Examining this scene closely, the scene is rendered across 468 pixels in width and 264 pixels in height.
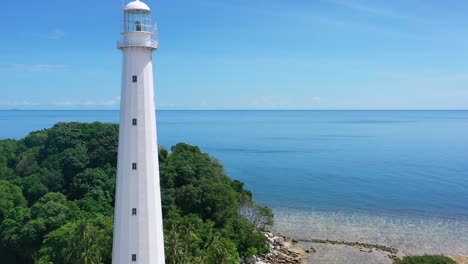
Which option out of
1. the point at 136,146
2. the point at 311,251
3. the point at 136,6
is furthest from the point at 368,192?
the point at 136,6

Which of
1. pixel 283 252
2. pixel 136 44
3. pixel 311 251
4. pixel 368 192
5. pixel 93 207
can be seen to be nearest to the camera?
pixel 136 44

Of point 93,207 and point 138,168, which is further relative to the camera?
point 93,207

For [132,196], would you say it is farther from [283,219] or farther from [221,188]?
[283,219]

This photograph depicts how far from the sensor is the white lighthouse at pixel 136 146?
674 inches

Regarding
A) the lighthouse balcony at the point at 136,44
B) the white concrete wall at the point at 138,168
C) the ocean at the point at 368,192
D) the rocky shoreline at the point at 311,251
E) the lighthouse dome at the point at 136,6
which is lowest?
the rocky shoreline at the point at 311,251

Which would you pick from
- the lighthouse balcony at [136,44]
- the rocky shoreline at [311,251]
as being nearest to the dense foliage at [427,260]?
the rocky shoreline at [311,251]

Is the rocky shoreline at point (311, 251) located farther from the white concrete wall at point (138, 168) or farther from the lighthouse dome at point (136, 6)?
the lighthouse dome at point (136, 6)

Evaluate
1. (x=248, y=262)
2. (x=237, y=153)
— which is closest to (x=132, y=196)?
(x=248, y=262)

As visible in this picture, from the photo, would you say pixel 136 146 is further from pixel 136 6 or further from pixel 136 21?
pixel 136 6

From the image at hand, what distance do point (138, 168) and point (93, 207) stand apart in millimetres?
22703

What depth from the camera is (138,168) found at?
17312mm

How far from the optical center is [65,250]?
27.5 m

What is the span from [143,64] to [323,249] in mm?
33149

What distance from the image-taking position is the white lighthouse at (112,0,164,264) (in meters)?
17.1
